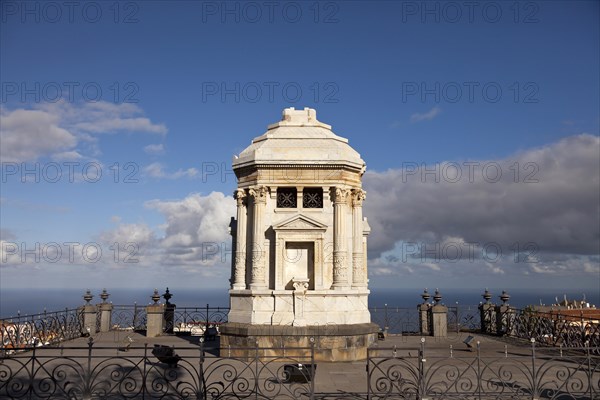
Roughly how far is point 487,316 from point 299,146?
1525 cm

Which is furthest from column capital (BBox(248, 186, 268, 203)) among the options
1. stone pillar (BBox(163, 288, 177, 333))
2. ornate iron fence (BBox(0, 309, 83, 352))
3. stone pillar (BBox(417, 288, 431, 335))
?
stone pillar (BBox(417, 288, 431, 335))

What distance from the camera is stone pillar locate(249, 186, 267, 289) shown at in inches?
716

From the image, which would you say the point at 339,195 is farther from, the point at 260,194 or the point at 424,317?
the point at 424,317

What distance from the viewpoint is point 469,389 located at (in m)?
12.3

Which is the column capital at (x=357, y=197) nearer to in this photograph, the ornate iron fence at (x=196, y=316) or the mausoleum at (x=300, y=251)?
the mausoleum at (x=300, y=251)

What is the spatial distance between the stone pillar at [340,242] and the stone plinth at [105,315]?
13.7 m

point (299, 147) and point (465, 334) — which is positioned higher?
point (299, 147)

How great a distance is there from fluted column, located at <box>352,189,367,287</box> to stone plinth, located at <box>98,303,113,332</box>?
46.1ft

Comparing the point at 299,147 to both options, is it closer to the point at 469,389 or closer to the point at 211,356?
the point at 211,356

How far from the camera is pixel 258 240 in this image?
60.2ft

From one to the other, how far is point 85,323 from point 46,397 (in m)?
13.8

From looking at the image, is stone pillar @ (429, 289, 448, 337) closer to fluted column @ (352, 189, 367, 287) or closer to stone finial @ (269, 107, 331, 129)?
fluted column @ (352, 189, 367, 287)

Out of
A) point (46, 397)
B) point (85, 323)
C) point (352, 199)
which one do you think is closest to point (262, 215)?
point (352, 199)

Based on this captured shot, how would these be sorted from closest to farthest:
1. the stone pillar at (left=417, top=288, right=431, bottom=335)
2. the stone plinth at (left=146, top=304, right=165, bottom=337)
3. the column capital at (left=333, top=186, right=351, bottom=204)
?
the column capital at (left=333, top=186, right=351, bottom=204), the stone plinth at (left=146, top=304, right=165, bottom=337), the stone pillar at (left=417, top=288, right=431, bottom=335)
